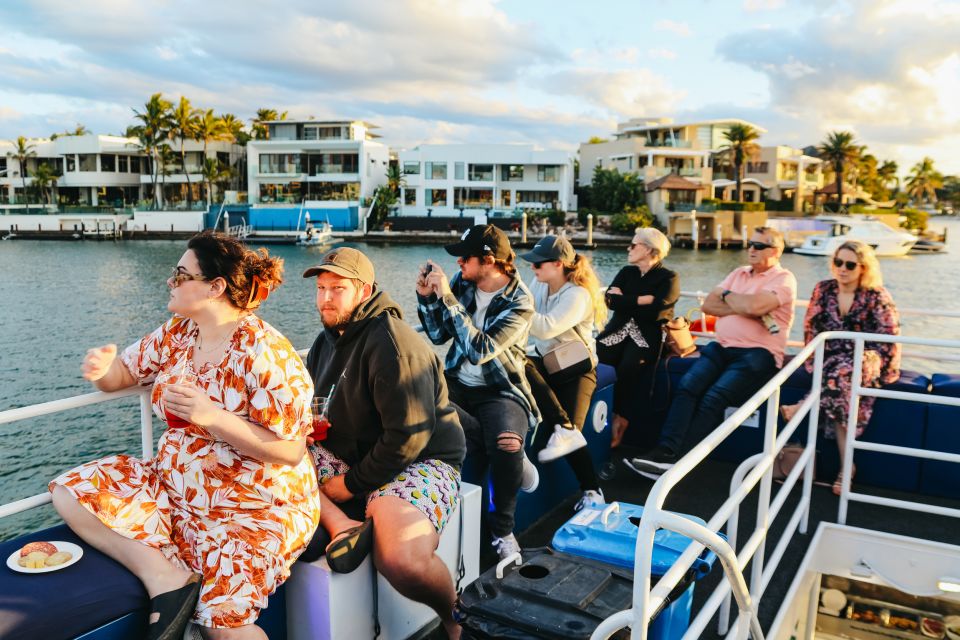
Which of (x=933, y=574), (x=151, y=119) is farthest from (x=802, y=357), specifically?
(x=151, y=119)

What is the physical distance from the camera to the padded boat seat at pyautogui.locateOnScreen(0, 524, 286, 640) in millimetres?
1963

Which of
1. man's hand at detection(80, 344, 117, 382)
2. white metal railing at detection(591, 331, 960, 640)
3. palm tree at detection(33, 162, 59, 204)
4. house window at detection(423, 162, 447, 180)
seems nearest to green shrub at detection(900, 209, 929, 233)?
Result: house window at detection(423, 162, 447, 180)

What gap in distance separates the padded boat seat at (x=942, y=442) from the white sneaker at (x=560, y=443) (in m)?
2.36

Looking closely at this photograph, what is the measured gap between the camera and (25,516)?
10.8 metres

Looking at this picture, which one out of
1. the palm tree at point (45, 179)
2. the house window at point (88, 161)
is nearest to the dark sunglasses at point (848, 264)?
the house window at point (88, 161)

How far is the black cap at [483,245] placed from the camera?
12.2 ft

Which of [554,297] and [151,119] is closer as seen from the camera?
[554,297]

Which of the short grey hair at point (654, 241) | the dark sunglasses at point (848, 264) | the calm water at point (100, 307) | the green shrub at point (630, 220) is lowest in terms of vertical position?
the calm water at point (100, 307)

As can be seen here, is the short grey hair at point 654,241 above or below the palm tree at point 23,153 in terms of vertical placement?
below

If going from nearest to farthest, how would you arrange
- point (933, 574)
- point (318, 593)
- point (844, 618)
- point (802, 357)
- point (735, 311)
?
point (318, 593)
point (802, 357)
point (933, 574)
point (735, 311)
point (844, 618)

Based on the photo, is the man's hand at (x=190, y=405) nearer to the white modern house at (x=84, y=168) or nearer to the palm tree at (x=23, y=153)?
the white modern house at (x=84, y=168)

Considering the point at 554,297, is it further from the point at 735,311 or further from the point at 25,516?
the point at 25,516

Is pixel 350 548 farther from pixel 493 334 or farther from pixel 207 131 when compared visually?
pixel 207 131

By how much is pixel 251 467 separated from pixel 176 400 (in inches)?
13.5
